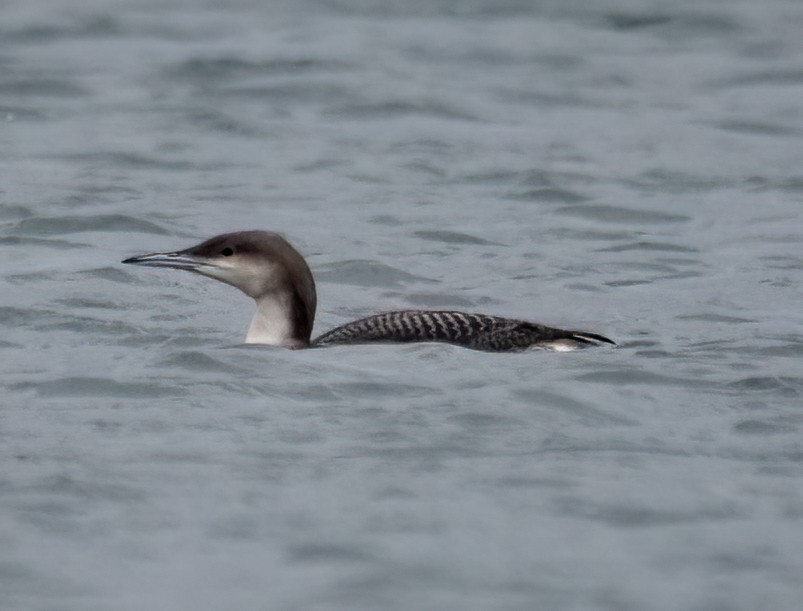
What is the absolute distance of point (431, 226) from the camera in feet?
37.3

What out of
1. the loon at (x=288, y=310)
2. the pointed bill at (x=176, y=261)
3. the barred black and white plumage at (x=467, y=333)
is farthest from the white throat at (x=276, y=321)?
the pointed bill at (x=176, y=261)

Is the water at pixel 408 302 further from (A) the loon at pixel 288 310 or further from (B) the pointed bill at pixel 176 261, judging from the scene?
(B) the pointed bill at pixel 176 261

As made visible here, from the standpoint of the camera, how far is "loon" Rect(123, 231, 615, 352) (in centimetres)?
812

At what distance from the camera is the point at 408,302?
9.72m

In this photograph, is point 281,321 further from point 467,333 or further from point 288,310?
point 467,333

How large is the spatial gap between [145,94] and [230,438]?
8.57 meters

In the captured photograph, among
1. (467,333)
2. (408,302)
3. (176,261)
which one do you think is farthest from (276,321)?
(408,302)

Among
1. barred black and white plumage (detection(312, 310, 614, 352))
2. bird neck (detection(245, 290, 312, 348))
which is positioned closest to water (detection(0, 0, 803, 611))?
barred black and white plumage (detection(312, 310, 614, 352))

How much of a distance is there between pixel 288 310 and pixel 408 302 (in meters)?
1.46

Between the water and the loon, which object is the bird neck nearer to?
the loon

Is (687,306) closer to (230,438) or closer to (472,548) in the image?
(230,438)

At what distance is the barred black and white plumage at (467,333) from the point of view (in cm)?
805

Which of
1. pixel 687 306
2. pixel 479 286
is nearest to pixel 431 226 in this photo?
pixel 479 286

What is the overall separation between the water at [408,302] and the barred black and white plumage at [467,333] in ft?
0.31
